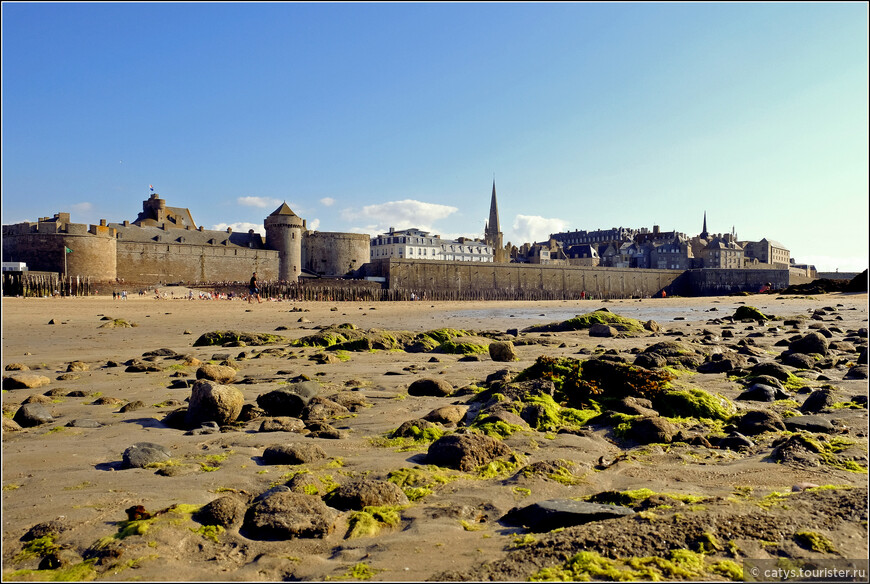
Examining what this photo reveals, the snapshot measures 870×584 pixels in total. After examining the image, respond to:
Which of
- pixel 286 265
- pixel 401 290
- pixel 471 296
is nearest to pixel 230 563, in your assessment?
pixel 401 290

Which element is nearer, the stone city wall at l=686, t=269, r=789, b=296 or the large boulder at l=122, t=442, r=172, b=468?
the large boulder at l=122, t=442, r=172, b=468

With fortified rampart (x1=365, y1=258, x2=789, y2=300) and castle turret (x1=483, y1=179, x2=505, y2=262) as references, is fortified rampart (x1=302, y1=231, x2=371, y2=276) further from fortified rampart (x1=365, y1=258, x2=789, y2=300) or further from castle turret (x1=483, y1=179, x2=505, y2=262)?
castle turret (x1=483, y1=179, x2=505, y2=262)

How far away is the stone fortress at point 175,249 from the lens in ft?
160

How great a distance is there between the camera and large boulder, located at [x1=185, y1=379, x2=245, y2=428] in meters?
6.18

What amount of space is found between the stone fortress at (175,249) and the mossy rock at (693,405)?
2075 inches

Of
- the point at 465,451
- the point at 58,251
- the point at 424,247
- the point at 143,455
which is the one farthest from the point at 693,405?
the point at 424,247

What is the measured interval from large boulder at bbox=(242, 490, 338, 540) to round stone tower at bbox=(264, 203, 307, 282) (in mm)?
62035

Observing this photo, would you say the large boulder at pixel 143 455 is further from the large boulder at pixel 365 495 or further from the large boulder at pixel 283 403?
the large boulder at pixel 365 495

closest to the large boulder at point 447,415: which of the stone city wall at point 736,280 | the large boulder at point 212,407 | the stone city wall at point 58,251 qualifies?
the large boulder at point 212,407

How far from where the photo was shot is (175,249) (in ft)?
190

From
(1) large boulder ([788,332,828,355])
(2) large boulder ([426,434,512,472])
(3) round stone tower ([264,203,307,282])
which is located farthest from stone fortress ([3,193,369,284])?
(2) large boulder ([426,434,512,472])

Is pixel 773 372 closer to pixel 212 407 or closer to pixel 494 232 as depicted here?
pixel 212 407

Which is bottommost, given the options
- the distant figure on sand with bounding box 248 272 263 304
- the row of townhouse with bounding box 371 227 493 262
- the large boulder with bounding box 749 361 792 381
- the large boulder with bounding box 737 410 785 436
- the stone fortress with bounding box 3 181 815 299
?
the large boulder with bounding box 737 410 785 436

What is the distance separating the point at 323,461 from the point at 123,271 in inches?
2255
